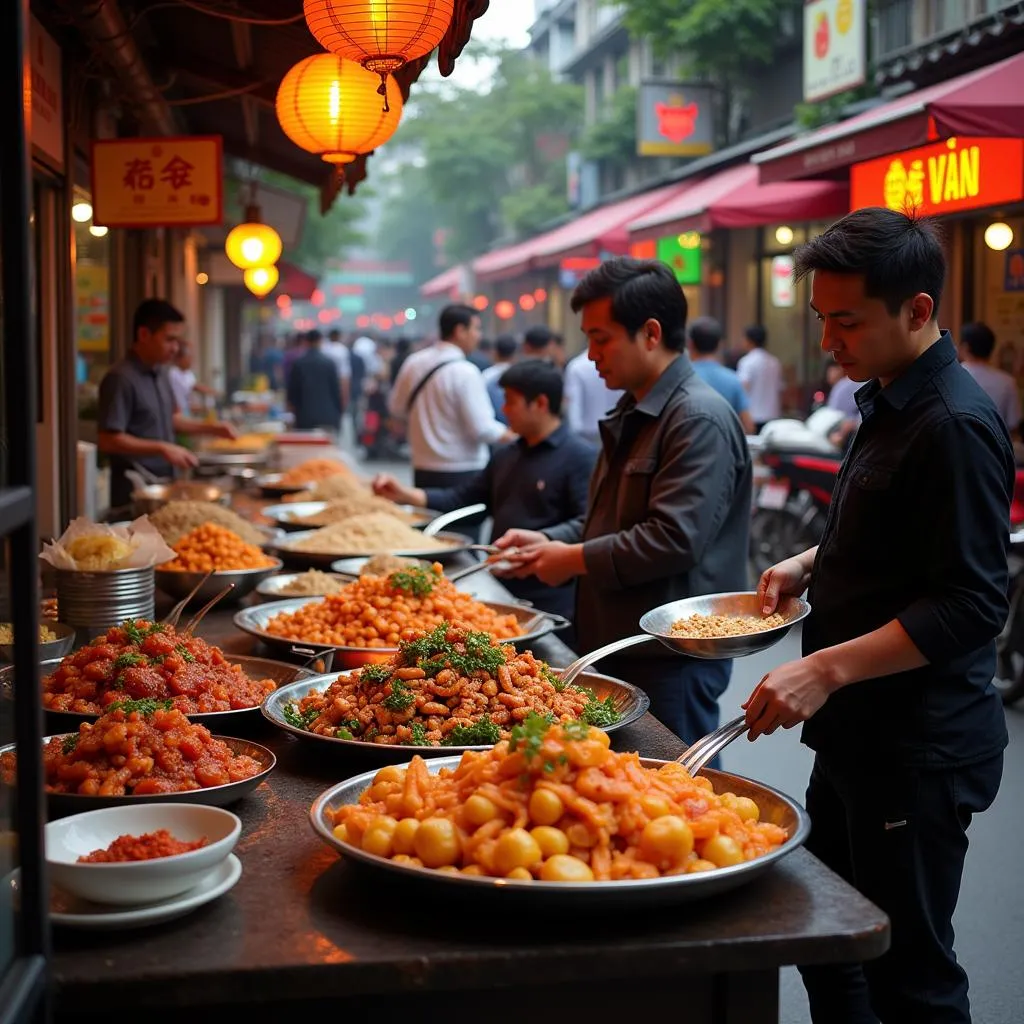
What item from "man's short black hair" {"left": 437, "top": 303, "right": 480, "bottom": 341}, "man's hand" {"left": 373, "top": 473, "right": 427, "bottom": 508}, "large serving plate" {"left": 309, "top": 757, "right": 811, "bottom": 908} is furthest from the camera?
"man's short black hair" {"left": 437, "top": 303, "right": 480, "bottom": 341}

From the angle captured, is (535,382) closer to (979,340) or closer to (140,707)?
(140,707)

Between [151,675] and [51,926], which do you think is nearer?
[51,926]

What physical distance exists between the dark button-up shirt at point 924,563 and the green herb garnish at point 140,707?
1458mm

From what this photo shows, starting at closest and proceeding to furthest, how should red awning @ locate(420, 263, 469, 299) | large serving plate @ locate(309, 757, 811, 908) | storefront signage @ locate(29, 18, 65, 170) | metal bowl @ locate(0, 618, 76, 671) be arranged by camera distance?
large serving plate @ locate(309, 757, 811, 908) → metal bowl @ locate(0, 618, 76, 671) → storefront signage @ locate(29, 18, 65, 170) → red awning @ locate(420, 263, 469, 299)

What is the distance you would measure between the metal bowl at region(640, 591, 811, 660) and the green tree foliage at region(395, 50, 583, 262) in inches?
1362

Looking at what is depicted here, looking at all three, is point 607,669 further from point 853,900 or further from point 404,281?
point 404,281

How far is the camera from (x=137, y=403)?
819 cm

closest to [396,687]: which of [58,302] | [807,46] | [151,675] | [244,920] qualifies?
[151,675]

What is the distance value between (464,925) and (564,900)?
190mm

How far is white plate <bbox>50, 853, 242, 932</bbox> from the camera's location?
187 centimetres

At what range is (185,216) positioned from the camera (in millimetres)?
7141

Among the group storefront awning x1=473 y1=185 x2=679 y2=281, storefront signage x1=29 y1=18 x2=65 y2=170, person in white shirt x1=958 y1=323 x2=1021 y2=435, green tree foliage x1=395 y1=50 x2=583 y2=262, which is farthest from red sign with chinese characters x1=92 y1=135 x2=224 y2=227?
green tree foliage x1=395 y1=50 x2=583 y2=262

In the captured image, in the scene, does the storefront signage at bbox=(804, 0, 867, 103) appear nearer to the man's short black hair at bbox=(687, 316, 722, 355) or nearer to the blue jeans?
the man's short black hair at bbox=(687, 316, 722, 355)

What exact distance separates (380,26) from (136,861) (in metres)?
2.72
